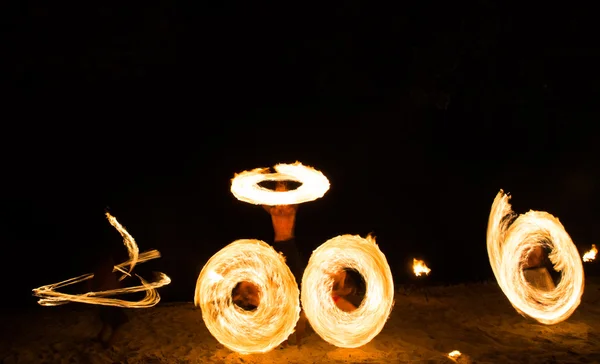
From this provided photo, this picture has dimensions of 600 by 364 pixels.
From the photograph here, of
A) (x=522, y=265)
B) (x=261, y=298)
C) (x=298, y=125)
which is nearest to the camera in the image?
(x=261, y=298)

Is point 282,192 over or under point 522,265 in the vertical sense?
under

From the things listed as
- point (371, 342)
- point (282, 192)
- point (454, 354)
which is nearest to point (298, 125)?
point (282, 192)

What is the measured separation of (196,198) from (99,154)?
8.96 feet

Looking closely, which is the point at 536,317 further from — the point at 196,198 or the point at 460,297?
the point at 196,198

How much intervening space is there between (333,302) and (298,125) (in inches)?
355

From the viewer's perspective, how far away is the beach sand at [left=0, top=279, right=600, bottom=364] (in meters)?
5.89

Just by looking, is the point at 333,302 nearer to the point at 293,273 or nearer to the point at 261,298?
the point at 293,273

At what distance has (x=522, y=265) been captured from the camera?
23.2 ft

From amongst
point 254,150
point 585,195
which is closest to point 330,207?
point 254,150

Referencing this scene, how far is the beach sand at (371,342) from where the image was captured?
5891 millimetres

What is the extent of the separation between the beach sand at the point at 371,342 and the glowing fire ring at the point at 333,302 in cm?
25

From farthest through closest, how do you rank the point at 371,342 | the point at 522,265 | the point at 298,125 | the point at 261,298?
the point at 298,125
the point at 522,265
the point at 371,342
the point at 261,298

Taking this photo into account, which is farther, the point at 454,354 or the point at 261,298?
the point at 261,298

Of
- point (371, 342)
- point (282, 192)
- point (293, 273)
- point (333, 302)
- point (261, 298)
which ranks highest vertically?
point (282, 192)
